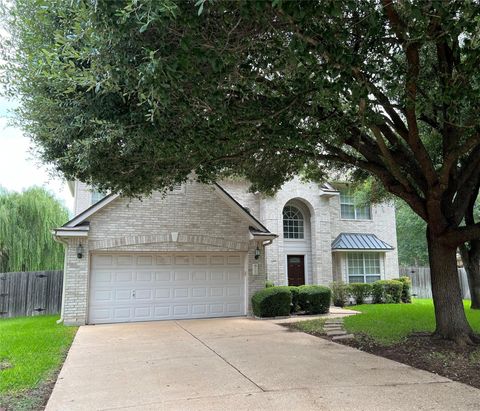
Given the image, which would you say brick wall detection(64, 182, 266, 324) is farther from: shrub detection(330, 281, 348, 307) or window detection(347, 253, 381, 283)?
window detection(347, 253, 381, 283)

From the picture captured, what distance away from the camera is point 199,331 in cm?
1109

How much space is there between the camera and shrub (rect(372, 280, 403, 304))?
19.1m

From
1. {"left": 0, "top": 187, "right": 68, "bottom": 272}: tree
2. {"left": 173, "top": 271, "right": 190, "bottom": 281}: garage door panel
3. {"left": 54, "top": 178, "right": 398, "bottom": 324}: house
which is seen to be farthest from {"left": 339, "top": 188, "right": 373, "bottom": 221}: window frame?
{"left": 0, "top": 187, "right": 68, "bottom": 272}: tree

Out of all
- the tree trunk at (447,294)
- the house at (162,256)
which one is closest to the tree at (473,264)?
the house at (162,256)

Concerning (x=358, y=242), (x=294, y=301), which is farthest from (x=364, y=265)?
(x=294, y=301)

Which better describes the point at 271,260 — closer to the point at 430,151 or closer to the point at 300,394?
the point at 430,151

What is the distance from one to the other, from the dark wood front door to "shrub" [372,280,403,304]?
3.37 meters

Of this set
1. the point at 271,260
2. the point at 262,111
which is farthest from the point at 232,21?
the point at 271,260

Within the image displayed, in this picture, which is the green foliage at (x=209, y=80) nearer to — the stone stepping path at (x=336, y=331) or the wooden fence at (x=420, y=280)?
the stone stepping path at (x=336, y=331)

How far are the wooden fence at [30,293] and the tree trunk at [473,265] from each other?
52.6 feet

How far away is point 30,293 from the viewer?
16.3 meters

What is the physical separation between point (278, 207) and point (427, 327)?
987cm

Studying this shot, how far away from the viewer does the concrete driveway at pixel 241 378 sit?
205 inches

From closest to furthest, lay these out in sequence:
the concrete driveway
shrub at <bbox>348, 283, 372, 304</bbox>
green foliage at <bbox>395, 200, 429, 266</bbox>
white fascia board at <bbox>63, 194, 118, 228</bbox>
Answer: the concrete driveway
white fascia board at <bbox>63, 194, 118, 228</bbox>
shrub at <bbox>348, 283, 372, 304</bbox>
green foliage at <bbox>395, 200, 429, 266</bbox>
